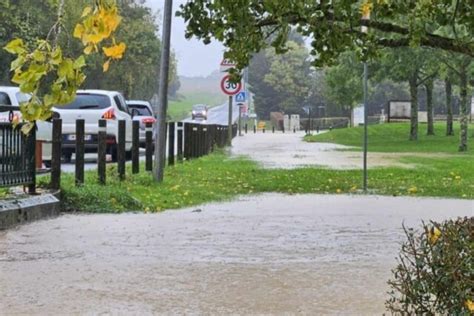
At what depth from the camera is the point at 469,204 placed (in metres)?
10.9

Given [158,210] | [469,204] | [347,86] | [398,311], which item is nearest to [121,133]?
[158,210]

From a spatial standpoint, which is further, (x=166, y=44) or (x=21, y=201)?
(x=166, y=44)

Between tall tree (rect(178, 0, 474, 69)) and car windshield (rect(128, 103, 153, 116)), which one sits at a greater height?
tall tree (rect(178, 0, 474, 69))

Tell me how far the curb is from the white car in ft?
28.2

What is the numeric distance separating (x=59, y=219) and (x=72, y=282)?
136 inches

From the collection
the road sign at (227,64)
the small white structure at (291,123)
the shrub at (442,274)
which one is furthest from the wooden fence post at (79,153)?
the small white structure at (291,123)

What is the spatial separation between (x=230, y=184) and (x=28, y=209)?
566 centimetres

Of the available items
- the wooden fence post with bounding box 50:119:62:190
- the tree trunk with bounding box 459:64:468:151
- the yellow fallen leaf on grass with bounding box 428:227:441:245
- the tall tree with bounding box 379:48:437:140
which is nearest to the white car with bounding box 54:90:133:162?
the wooden fence post with bounding box 50:119:62:190

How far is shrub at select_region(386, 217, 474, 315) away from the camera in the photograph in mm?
3279

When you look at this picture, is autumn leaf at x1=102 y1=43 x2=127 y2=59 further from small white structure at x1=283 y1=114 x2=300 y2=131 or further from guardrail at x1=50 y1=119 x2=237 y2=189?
small white structure at x1=283 y1=114 x2=300 y2=131

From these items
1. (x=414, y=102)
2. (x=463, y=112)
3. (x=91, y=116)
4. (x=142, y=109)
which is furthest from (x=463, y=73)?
(x=91, y=116)

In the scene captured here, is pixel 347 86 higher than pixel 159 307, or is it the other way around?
pixel 347 86

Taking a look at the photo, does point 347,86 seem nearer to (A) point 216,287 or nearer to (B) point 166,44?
(B) point 166,44

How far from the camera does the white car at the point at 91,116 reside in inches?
705
